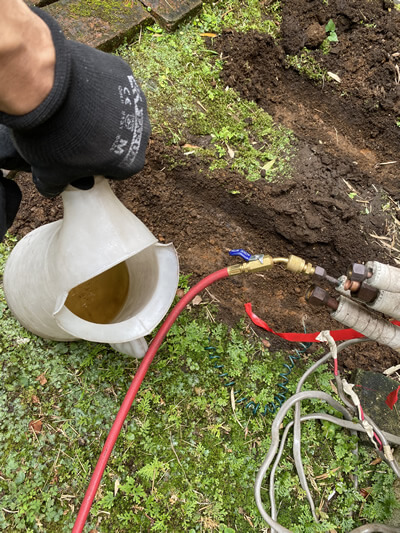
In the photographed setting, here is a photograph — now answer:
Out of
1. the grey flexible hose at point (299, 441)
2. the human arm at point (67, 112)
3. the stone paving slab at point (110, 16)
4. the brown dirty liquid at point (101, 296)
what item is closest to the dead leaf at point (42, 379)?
the brown dirty liquid at point (101, 296)

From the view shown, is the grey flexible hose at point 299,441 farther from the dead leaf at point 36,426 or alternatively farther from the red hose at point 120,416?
the dead leaf at point 36,426

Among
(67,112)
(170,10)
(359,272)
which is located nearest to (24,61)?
(67,112)

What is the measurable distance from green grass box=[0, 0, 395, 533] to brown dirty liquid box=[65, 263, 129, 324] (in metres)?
0.17

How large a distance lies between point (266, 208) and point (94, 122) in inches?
48.2

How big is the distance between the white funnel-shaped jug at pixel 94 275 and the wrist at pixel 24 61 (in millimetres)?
350

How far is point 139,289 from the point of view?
5.71ft

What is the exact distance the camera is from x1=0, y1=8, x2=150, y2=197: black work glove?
998 mm

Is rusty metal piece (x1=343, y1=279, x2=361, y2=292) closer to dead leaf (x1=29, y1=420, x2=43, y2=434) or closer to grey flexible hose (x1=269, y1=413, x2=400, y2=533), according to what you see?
grey flexible hose (x1=269, y1=413, x2=400, y2=533)

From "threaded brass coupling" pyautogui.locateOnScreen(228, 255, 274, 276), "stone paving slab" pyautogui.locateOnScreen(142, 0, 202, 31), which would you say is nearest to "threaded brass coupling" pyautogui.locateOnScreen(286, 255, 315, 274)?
"threaded brass coupling" pyautogui.locateOnScreen(228, 255, 274, 276)

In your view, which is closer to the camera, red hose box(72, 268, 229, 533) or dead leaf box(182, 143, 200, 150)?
red hose box(72, 268, 229, 533)

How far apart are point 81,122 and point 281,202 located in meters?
1.31

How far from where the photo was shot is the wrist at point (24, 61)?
871 millimetres

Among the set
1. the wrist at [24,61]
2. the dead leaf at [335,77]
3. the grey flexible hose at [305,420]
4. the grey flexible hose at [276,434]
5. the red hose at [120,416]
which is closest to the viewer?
the wrist at [24,61]

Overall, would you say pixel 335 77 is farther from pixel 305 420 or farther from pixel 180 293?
pixel 305 420
